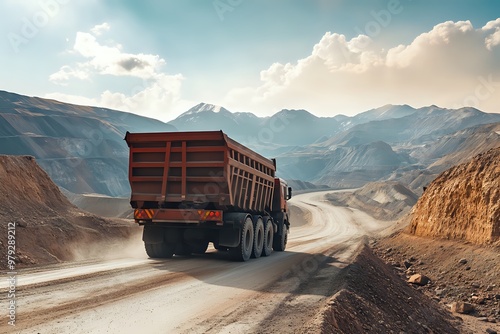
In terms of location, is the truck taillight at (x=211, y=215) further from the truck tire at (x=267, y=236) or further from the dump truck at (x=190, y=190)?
the truck tire at (x=267, y=236)

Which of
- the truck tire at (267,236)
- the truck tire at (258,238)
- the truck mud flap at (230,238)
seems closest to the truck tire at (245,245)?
the truck mud flap at (230,238)

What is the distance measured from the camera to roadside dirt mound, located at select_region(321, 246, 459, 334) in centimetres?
632

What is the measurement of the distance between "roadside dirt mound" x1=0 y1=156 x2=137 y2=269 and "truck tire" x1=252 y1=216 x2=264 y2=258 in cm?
763

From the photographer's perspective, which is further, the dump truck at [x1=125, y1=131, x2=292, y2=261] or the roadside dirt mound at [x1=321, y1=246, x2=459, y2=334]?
the dump truck at [x1=125, y1=131, x2=292, y2=261]

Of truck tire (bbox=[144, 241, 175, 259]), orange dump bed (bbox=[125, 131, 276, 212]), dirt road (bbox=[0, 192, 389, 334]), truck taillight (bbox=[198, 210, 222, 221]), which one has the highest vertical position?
orange dump bed (bbox=[125, 131, 276, 212])

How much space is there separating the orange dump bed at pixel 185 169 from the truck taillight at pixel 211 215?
28 cm

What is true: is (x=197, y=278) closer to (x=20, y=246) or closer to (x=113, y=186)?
(x=20, y=246)

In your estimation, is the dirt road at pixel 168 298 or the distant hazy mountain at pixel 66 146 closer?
the dirt road at pixel 168 298

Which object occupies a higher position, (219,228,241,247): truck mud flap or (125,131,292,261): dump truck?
(125,131,292,261): dump truck

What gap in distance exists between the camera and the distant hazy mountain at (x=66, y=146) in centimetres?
8436

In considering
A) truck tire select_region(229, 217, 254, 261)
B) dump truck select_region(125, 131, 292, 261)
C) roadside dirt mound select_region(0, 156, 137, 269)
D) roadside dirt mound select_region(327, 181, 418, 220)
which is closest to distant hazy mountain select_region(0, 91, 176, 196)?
roadside dirt mound select_region(327, 181, 418, 220)

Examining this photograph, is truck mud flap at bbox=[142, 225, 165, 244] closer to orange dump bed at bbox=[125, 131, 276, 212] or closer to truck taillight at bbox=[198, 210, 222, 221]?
orange dump bed at bbox=[125, 131, 276, 212]

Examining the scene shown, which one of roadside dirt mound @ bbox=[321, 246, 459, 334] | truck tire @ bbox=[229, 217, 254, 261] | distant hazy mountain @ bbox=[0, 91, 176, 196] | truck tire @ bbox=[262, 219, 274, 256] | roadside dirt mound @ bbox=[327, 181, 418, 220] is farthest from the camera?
distant hazy mountain @ bbox=[0, 91, 176, 196]

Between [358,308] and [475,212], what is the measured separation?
11.5 m
